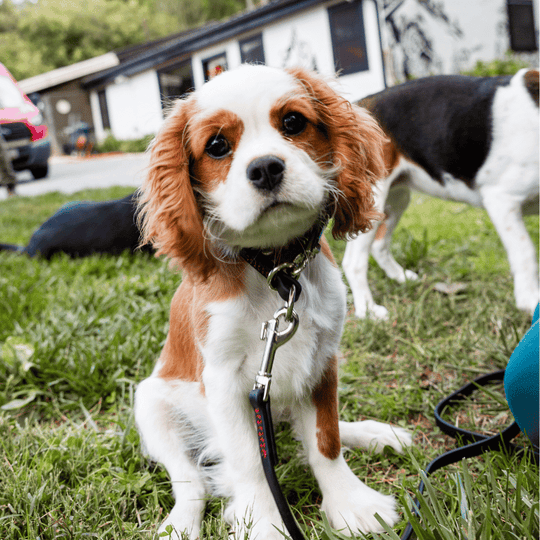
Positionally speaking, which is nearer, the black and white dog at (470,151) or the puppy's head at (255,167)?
the puppy's head at (255,167)

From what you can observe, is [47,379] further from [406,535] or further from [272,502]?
[406,535]

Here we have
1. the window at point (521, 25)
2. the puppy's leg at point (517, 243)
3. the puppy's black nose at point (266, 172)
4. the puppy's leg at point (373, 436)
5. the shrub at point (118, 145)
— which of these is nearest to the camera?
the puppy's black nose at point (266, 172)

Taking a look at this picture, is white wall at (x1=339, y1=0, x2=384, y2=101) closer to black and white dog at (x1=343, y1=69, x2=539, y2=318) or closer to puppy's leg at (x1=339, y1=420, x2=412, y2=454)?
black and white dog at (x1=343, y1=69, x2=539, y2=318)

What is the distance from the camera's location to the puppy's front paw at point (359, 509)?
168 centimetres

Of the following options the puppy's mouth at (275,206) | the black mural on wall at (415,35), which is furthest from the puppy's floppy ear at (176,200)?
the black mural on wall at (415,35)

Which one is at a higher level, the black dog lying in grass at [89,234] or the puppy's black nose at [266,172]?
the puppy's black nose at [266,172]

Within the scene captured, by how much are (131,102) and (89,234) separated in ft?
80.6

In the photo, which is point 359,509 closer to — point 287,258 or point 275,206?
point 287,258

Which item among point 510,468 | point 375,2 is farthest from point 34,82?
point 510,468

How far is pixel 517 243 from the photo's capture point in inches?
127

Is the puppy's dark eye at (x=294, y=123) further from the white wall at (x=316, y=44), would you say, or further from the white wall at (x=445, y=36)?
the white wall at (x=445, y=36)

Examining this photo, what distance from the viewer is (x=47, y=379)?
107 inches

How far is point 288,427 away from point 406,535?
86 centimetres

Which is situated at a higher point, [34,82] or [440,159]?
[34,82]
